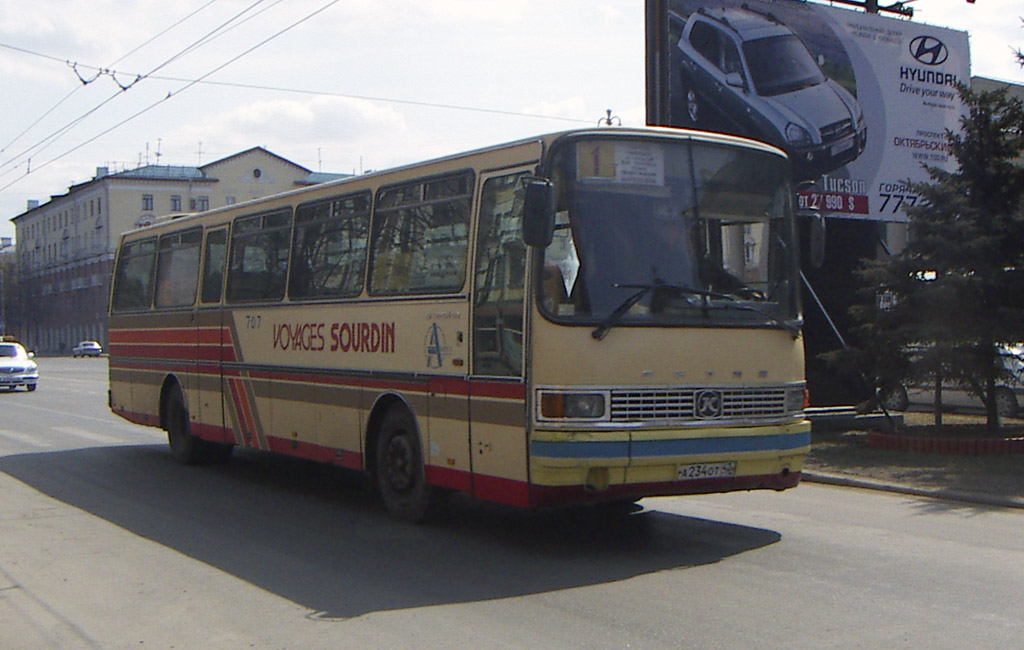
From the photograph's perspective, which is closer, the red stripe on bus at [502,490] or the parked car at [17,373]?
the red stripe on bus at [502,490]

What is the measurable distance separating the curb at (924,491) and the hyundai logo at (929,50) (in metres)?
10.6

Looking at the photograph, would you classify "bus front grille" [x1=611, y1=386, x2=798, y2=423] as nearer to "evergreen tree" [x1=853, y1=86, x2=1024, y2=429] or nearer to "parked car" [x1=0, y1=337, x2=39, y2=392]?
"evergreen tree" [x1=853, y1=86, x2=1024, y2=429]

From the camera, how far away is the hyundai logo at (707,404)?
892 centimetres

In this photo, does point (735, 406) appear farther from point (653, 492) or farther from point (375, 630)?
point (375, 630)

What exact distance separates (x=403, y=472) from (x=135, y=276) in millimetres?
8194

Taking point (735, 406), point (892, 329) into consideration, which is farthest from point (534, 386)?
point (892, 329)

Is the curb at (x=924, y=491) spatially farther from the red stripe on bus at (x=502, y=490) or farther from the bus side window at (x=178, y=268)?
the bus side window at (x=178, y=268)

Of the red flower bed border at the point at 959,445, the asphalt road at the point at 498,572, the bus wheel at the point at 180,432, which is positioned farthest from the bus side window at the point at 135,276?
the red flower bed border at the point at 959,445

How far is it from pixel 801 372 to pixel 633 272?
1.82m

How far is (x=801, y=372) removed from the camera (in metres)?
9.59

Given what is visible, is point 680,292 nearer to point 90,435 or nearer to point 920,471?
point 920,471

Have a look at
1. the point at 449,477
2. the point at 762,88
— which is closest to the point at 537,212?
the point at 449,477

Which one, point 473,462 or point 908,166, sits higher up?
point 908,166

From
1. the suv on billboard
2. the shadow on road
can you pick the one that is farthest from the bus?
the suv on billboard
